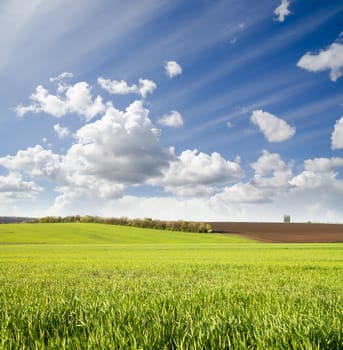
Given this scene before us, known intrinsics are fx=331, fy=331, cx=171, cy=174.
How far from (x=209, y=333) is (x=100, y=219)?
11860 cm

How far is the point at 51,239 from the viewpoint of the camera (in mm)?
73500

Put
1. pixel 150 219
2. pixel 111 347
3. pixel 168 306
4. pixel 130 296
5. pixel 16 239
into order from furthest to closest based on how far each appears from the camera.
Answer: pixel 150 219, pixel 16 239, pixel 130 296, pixel 168 306, pixel 111 347

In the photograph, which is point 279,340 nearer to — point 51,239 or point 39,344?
point 39,344

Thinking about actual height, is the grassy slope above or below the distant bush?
below

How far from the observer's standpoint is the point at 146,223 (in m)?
110

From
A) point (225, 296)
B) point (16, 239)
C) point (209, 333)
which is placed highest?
point (209, 333)

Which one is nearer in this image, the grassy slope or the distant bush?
the grassy slope

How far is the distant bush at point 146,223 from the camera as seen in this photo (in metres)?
105

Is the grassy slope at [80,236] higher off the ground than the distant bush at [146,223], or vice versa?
the distant bush at [146,223]

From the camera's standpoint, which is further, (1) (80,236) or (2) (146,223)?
(2) (146,223)

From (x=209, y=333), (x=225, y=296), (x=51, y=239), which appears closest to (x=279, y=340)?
(x=209, y=333)

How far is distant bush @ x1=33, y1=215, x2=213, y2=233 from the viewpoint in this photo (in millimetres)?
105062

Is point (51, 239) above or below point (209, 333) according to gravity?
below

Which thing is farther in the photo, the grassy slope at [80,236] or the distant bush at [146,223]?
the distant bush at [146,223]
